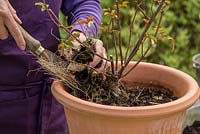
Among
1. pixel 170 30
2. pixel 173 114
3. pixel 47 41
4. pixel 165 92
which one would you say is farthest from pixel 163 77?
pixel 170 30

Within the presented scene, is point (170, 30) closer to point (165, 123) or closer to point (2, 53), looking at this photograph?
point (2, 53)

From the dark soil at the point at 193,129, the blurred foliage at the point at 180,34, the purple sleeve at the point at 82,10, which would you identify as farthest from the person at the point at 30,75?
the blurred foliage at the point at 180,34

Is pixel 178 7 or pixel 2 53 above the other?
pixel 2 53

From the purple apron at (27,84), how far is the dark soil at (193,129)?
540 millimetres

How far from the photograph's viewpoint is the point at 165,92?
4.21 ft

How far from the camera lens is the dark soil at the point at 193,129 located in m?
1.84

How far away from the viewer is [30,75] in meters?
1.43

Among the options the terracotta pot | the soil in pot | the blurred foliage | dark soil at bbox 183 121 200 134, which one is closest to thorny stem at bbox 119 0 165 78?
the soil in pot

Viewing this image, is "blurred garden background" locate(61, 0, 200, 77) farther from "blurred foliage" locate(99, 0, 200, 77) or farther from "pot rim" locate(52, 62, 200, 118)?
"pot rim" locate(52, 62, 200, 118)

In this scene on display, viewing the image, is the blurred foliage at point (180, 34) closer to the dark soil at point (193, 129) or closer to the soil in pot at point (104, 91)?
the dark soil at point (193, 129)

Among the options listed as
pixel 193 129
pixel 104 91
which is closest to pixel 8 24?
pixel 104 91

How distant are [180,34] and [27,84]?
5.86ft

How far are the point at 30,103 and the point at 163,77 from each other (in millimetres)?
401

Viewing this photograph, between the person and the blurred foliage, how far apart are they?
151cm
